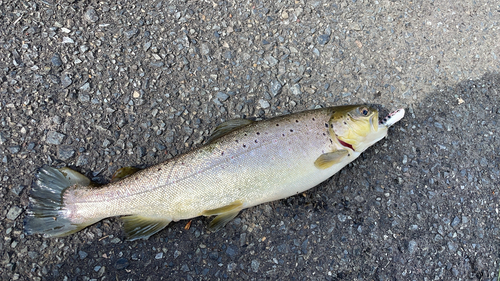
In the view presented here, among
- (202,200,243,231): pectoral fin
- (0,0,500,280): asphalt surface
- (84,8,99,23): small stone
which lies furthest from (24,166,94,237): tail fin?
(84,8,99,23): small stone

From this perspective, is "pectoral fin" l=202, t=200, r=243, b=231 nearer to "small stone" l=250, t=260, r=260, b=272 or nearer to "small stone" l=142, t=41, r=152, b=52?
"small stone" l=250, t=260, r=260, b=272

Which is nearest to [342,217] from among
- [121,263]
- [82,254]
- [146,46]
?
[121,263]

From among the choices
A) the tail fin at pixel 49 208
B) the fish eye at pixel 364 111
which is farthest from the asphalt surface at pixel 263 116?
the fish eye at pixel 364 111

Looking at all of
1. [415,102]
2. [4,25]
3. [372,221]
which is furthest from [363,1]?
[4,25]

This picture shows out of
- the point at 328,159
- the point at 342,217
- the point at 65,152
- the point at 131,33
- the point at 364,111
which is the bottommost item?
the point at 342,217

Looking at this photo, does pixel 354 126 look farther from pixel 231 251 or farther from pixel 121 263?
pixel 121 263
